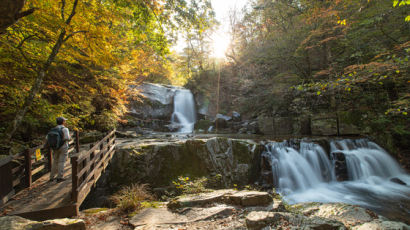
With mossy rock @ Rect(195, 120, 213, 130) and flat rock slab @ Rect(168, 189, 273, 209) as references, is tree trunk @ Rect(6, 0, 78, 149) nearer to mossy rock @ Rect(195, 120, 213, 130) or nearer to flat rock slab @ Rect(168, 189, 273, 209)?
flat rock slab @ Rect(168, 189, 273, 209)

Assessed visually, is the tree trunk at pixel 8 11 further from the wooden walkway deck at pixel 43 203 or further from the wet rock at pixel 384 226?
the wet rock at pixel 384 226

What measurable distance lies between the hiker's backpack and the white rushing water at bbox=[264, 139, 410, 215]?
7.62 meters

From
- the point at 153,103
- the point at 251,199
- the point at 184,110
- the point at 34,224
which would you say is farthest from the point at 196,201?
the point at 184,110

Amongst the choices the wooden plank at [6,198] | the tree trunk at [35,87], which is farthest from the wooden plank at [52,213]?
the tree trunk at [35,87]

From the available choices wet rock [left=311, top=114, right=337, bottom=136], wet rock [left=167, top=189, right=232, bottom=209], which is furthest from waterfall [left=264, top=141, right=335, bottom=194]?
wet rock [left=167, top=189, right=232, bottom=209]

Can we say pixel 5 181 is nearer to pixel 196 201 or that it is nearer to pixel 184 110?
pixel 196 201

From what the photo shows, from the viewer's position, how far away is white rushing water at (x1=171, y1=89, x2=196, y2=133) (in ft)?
67.2

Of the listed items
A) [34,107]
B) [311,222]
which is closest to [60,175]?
[34,107]

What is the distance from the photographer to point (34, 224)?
2.53 m

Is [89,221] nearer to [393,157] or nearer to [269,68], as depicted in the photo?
[393,157]

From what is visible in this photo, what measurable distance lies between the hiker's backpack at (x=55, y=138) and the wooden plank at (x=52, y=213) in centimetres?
161

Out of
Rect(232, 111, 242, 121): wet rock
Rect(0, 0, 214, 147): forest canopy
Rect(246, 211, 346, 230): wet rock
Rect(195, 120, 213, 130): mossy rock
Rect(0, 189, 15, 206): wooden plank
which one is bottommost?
Rect(246, 211, 346, 230): wet rock

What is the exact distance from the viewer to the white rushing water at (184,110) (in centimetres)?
2048

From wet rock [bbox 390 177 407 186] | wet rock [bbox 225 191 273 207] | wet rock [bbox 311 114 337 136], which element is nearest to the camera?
wet rock [bbox 225 191 273 207]
